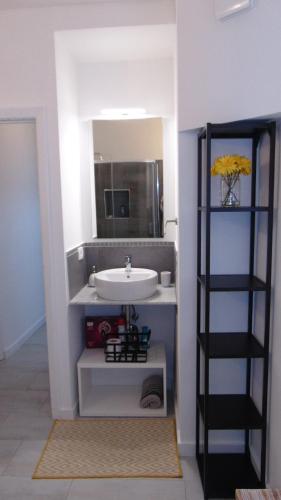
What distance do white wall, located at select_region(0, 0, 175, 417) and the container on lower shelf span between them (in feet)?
0.77

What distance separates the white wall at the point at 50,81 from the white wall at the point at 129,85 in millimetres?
526

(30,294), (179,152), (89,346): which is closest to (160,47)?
(179,152)

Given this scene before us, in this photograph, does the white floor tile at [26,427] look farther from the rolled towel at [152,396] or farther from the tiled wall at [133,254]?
the tiled wall at [133,254]

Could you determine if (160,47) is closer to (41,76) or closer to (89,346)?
(41,76)

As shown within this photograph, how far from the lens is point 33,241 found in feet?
14.5

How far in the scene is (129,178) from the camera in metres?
2.96

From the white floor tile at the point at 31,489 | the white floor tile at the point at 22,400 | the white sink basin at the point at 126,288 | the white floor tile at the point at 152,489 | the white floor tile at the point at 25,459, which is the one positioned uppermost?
the white sink basin at the point at 126,288

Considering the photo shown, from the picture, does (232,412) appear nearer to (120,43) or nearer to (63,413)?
(63,413)

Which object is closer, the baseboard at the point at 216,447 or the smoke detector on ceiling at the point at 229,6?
the smoke detector on ceiling at the point at 229,6

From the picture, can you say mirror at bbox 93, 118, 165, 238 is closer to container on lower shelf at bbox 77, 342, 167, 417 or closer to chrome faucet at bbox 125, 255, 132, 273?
chrome faucet at bbox 125, 255, 132, 273

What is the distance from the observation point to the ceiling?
2.30 meters

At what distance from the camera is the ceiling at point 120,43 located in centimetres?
230

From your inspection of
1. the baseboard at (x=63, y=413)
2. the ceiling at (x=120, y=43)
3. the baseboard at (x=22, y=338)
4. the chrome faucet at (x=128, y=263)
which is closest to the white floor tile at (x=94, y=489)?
the baseboard at (x=63, y=413)

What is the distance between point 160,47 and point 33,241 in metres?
2.63
